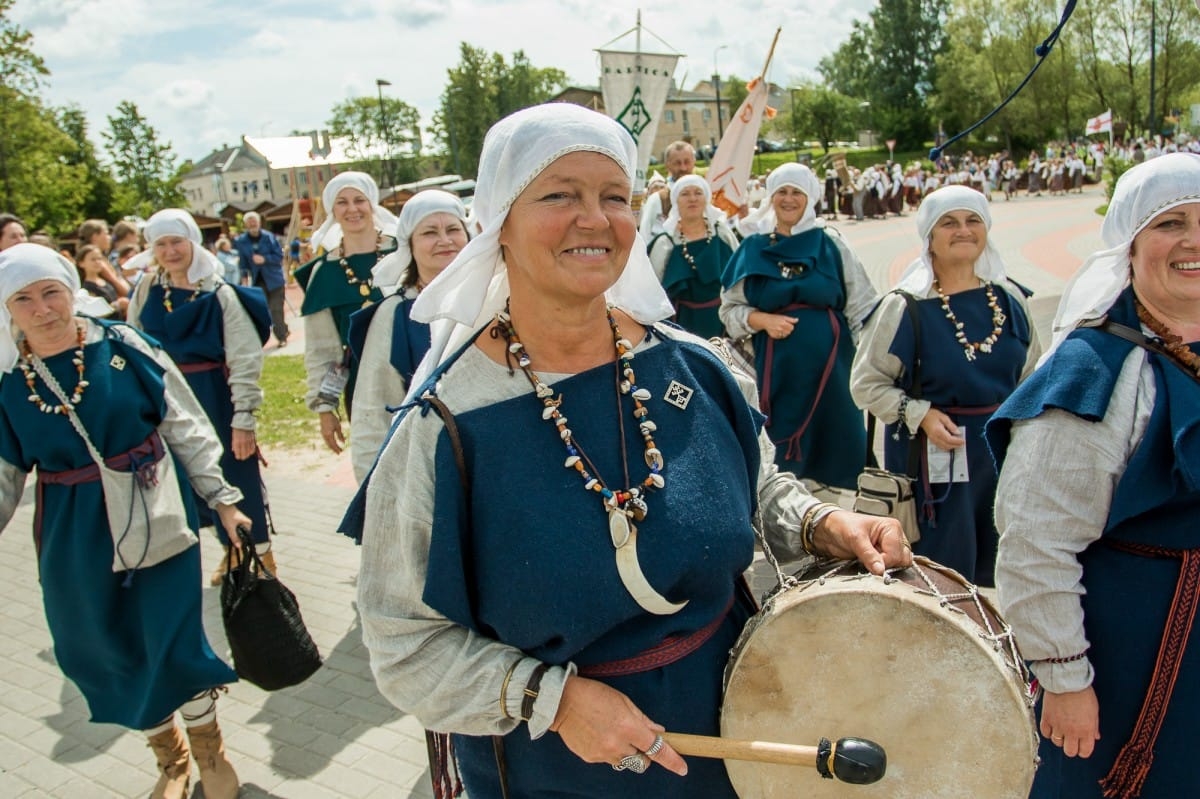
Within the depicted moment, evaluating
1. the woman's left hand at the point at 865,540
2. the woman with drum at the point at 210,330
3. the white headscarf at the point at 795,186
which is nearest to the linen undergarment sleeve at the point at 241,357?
the woman with drum at the point at 210,330

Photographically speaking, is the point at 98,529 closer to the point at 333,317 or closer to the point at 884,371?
the point at 333,317

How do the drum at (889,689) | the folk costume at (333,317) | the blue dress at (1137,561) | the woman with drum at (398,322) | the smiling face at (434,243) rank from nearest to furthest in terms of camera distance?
the drum at (889,689) → the blue dress at (1137,561) → the woman with drum at (398,322) → the smiling face at (434,243) → the folk costume at (333,317)

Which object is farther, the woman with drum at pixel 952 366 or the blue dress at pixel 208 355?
the blue dress at pixel 208 355

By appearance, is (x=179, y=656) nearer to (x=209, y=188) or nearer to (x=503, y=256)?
(x=503, y=256)

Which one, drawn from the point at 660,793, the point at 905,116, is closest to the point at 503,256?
the point at 660,793

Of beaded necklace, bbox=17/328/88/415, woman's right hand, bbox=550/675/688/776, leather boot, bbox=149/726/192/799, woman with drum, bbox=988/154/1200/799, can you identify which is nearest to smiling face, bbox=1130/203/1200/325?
woman with drum, bbox=988/154/1200/799

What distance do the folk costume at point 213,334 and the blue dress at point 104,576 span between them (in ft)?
5.92

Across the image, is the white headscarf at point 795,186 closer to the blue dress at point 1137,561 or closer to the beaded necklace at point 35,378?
the blue dress at point 1137,561

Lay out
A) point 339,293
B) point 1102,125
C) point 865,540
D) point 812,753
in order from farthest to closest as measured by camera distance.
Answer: point 1102,125, point 339,293, point 865,540, point 812,753

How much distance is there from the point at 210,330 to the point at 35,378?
81.3 inches

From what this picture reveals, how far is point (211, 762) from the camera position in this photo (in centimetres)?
362

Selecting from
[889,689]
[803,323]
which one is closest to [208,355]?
[803,323]

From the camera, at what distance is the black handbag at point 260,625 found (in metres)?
3.44

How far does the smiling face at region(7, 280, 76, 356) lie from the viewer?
3.23 metres
